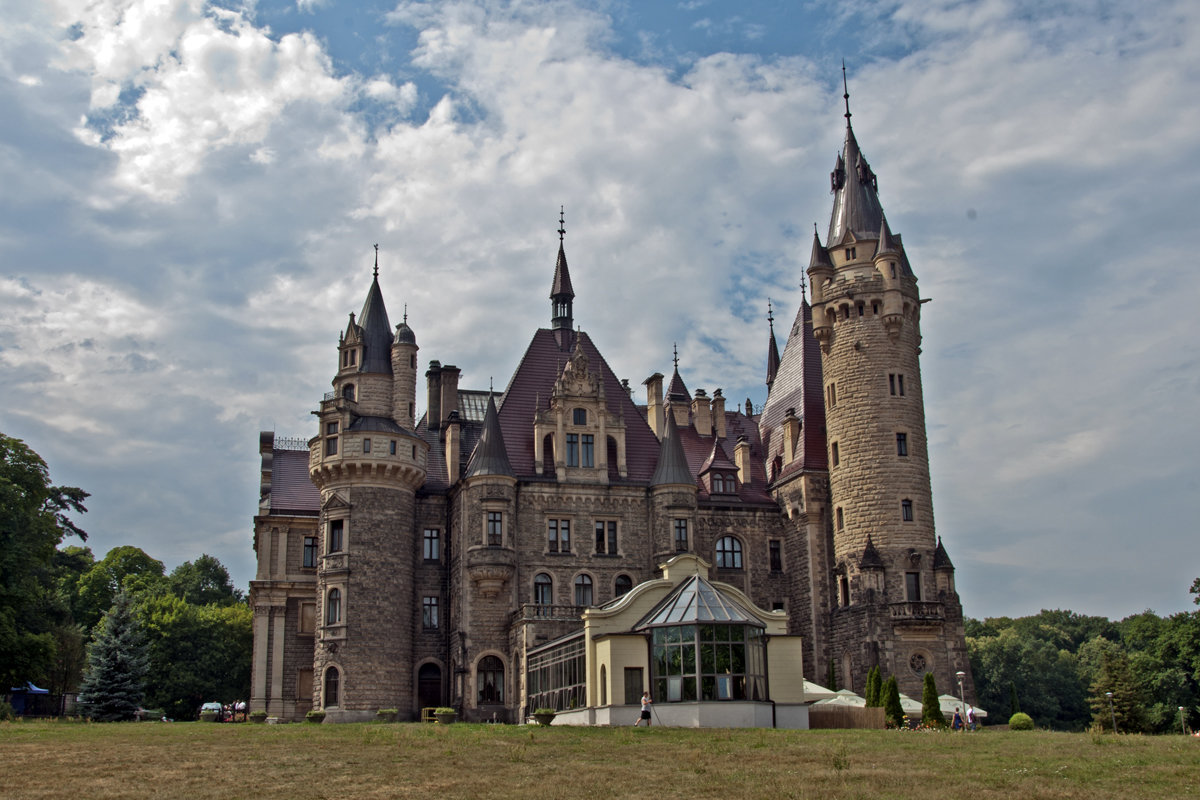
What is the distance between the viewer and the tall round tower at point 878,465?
47.1m

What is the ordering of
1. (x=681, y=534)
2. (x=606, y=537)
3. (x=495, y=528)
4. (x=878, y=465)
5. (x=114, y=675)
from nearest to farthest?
(x=114, y=675) < (x=495, y=528) < (x=878, y=465) < (x=681, y=534) < (x=606, y=537)

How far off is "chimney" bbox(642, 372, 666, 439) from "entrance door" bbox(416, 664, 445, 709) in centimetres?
1494

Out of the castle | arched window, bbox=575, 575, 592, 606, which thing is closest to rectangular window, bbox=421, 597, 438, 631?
the castle

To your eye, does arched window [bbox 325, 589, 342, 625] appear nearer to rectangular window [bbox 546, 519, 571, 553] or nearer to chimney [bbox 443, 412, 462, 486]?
chimney [bbox 443, 412, 462, 486]

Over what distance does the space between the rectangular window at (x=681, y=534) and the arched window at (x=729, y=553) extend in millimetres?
2914

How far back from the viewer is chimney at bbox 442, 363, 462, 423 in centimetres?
5653

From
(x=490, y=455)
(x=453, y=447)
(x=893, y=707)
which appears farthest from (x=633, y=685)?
(x=453, y=447)

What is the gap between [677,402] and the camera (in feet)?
198

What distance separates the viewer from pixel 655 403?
188 ft

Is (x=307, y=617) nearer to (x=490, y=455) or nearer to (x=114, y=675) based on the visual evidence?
(x=114, y=675)

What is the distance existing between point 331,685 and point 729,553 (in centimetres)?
1798

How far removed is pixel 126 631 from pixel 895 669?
29.8 metres

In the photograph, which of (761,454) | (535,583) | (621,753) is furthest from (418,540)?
(621,753)

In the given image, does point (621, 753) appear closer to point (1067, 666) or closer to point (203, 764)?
point (203, 764)
